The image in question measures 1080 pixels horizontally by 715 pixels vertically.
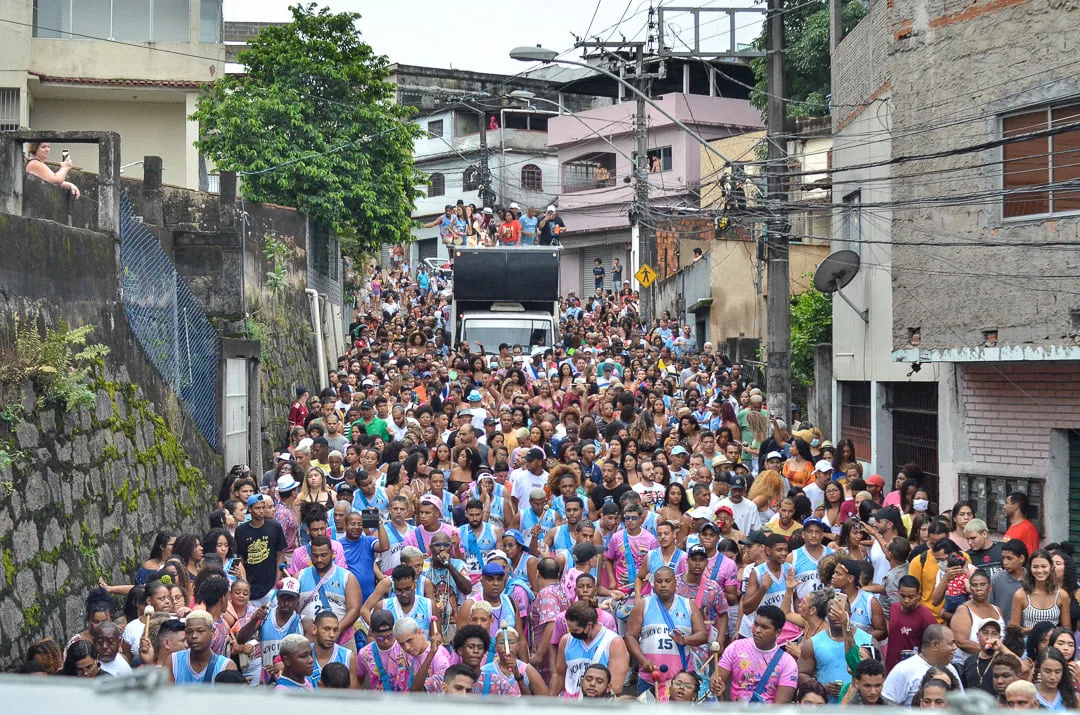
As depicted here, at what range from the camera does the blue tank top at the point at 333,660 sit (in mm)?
8297

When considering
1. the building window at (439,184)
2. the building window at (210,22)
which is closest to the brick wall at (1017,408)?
the building window at (210,22)

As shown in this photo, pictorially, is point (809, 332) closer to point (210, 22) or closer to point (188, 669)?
point (210, 22)

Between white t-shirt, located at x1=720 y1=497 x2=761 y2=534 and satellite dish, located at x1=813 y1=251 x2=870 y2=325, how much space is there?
19.8 ft

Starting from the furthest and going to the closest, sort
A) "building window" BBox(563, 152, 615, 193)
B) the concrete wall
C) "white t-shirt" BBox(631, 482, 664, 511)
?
"building window" BBox(563, 152, 615, 193) < the concrete wall < "white t-shirt" BBox(631, 482, 664, 511)

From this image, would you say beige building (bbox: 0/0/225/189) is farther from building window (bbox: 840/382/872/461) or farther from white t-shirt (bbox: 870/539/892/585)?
white t-shirt (bbox: 870/539/892/585)

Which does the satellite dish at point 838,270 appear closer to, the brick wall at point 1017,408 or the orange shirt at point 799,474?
the brick wall at point 1017,408

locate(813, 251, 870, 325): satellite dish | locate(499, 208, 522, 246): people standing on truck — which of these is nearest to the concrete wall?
locate(499, 208, 522, 246): people standing on truck

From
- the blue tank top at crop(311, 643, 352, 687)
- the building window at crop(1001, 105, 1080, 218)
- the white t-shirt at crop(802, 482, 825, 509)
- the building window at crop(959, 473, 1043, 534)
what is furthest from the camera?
the building window at crop(959, 473, 1043, 534)

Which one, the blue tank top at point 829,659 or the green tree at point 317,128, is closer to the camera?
the blue tank top at point 829,659

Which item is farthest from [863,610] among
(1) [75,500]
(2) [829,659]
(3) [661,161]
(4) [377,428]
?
(3) [661,161]

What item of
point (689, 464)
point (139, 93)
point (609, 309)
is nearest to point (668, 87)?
point (609, 309)

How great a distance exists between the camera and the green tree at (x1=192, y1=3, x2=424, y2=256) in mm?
26609

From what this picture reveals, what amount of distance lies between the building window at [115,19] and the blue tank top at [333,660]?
24733 mm

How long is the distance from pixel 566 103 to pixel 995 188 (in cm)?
4607
